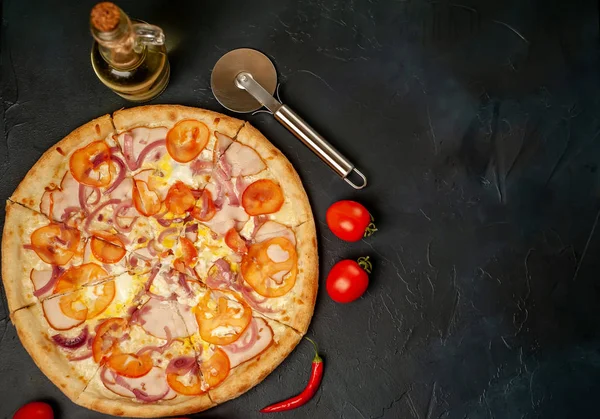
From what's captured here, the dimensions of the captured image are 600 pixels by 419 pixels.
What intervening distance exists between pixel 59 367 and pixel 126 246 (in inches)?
39.6

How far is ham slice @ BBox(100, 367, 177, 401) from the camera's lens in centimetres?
432

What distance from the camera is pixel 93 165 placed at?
14.6 feet

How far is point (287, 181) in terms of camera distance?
4391mm

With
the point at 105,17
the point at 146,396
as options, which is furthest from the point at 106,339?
the point at 105,17

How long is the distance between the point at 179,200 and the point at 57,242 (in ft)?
3.24

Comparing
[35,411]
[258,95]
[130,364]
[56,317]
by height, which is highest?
[258,95]

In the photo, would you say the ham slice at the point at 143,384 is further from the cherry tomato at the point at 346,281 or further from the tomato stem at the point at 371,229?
the tomato stem at the point at 371,229

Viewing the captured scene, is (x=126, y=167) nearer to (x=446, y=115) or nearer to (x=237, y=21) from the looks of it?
(x=237, y=21)

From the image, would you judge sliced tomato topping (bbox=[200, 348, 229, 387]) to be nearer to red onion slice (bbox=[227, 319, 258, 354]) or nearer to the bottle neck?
red onion slice (bbox=[227, 319, 258, 354])

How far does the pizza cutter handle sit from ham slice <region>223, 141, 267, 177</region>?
1.12 feet

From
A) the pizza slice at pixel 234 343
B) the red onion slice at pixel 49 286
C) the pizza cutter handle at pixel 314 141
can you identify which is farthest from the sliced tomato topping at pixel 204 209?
the red onion slice at pixel 49 286

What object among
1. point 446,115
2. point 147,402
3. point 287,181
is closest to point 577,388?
point 446,115

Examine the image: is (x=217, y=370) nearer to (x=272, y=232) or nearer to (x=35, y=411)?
(x=272, y=232)

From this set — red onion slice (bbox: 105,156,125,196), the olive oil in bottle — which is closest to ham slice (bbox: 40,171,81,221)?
red onion slice (bbox: 105,156,125,196)
